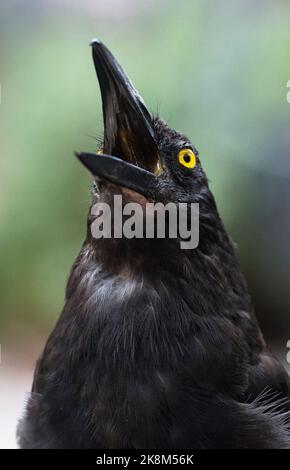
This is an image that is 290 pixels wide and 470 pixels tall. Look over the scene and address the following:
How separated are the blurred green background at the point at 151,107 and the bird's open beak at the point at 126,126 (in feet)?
8.22

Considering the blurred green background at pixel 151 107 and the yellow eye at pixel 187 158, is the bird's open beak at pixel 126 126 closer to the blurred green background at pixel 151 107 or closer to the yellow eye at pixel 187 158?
the yellow eye at pixel 187 158

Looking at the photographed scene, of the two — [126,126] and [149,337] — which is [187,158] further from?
[149,337]

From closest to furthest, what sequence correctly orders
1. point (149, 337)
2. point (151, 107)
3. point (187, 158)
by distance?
point (149, 337) → point (187, 158) → point (151, 107)

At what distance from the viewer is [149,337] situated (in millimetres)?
2598

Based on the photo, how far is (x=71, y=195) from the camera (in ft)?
18.7

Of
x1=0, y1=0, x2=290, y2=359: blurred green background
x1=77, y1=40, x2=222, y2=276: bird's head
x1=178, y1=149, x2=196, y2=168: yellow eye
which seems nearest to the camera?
x1=77, y1=40, x2=222, y2=276: bird's head

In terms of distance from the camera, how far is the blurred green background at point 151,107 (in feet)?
17.2

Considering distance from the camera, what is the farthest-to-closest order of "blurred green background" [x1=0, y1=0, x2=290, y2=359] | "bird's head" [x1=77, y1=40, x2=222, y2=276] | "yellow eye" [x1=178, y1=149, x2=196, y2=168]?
"blurred green background" [x1=0, y1=0, x2=290, y2=359]
"yellow eye" [x1=178, y1=149, x2=196, y2=168]
"bird's head" [x1=77, y1=40, x2=222, y2=276]

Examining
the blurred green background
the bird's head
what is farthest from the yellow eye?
the blurred green background

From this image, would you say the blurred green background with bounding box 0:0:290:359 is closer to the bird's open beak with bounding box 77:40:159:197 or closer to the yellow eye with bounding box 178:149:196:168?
the yellow eye with bounding box 178:149:196:168

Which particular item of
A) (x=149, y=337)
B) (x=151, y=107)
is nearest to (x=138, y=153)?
(x=149, y=337)

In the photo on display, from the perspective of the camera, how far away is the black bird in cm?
252

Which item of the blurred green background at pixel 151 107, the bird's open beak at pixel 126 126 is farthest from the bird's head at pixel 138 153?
the blurred green background at pixel 151 107

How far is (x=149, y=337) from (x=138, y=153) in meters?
0.70
